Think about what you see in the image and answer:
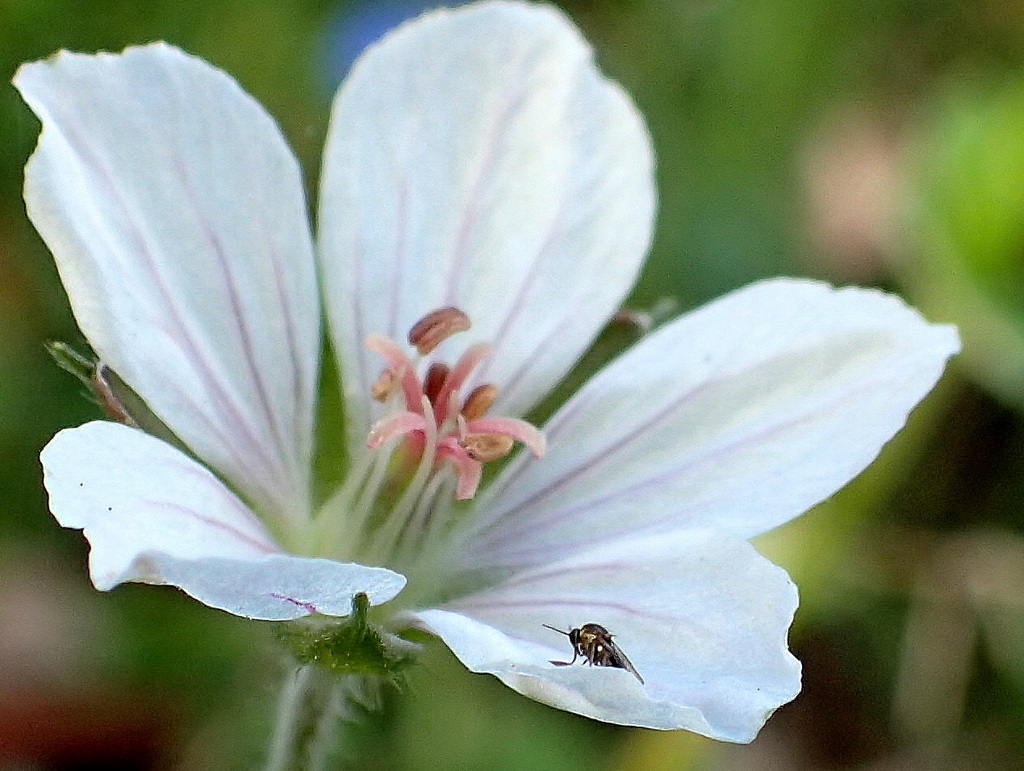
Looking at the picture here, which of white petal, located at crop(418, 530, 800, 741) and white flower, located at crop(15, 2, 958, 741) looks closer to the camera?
white petal, located at crop(418, 530, 800, 741)

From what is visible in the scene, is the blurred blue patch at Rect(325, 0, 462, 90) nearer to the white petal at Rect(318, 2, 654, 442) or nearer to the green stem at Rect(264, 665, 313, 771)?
the white petal at Rect(318, 2, 654, 442)

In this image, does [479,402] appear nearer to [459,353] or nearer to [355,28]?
[459,353]

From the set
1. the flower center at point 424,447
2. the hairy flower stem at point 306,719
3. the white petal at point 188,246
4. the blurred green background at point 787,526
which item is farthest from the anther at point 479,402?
the blurred green background at point 787,526

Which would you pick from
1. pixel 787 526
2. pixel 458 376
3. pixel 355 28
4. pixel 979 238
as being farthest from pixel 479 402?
pixel 355 28

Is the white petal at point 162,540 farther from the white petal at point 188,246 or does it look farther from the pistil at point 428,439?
the pistil at point 428,439

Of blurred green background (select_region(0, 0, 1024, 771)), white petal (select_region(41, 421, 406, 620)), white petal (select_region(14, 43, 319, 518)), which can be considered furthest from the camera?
blurred green background (select_region(0, 0, 1024, 771))

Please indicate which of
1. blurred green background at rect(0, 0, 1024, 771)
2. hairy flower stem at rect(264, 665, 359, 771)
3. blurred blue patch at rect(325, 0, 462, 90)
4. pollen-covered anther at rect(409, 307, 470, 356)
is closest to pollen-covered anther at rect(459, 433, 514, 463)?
pollen-covered anther at rect(409, 307, 470, 356)
